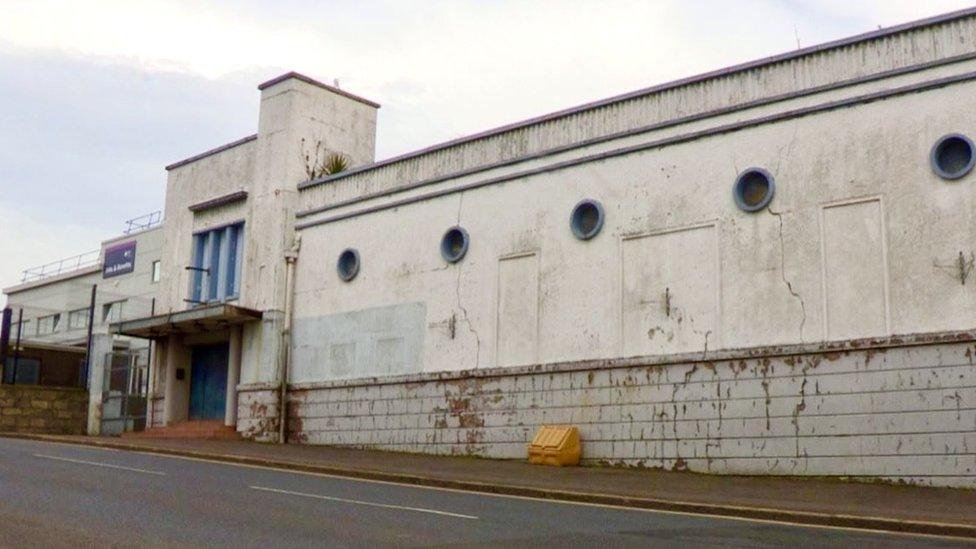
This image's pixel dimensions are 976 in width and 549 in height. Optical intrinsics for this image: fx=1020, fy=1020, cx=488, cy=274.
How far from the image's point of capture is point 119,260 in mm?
46562

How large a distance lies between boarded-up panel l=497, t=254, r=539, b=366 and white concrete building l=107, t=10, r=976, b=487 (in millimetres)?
50

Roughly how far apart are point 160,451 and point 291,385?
4.75m

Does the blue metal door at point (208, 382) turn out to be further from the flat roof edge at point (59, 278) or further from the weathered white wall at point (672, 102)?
the flat roof edge at point (59, 278)

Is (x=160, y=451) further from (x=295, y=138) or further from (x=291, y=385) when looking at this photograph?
(x=295, y=138)

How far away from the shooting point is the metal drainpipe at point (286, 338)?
26.2 m

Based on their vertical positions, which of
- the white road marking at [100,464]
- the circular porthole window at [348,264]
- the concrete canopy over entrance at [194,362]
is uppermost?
the circular porthole window at [348,264]

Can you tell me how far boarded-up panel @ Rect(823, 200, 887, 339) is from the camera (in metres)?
16.9

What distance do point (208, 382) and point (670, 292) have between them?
15.7 m

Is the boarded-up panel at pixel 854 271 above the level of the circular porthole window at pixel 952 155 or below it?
below

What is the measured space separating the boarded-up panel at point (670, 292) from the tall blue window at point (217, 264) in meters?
13.0

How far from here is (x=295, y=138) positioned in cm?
2811

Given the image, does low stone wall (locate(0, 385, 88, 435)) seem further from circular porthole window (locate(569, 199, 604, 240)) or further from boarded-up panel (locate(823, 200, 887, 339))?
boarded-up panel (locate(823, 200, 887, 339))

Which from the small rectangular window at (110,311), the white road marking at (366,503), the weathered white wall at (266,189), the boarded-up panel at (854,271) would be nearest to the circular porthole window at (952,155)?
the boarded-up panel at (854,271)

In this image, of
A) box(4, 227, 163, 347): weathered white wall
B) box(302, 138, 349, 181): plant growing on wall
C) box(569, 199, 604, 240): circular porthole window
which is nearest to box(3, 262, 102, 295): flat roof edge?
box(4, 227, 163, 347): weathered white wall
